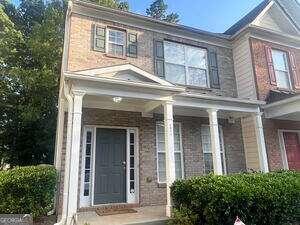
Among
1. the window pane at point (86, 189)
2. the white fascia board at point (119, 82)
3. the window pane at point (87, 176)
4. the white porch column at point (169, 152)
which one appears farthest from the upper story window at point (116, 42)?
the window pane at point (86, 189)

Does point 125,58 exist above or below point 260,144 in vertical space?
above

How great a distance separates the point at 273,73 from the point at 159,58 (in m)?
4.84

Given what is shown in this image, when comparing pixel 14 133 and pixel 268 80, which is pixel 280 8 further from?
pixel 14 133

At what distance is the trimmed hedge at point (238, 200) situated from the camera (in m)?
5.47

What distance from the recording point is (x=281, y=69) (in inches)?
442

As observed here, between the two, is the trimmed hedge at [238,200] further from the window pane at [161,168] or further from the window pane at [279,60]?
the window pane at [279,60]

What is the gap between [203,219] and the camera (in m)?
5.77

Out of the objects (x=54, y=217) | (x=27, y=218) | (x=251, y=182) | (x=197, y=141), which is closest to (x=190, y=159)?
(x=197, y=141)

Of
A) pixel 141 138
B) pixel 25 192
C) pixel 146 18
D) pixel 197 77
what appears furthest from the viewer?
pixel 197 77

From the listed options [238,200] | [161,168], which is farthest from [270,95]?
[238,200]

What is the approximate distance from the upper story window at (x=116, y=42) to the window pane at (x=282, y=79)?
6480mm

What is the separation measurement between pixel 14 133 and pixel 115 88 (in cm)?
952

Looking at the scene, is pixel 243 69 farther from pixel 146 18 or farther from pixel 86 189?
pixel 86 189

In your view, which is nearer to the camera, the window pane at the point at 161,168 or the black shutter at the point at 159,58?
the window pane at the point at 161,168
